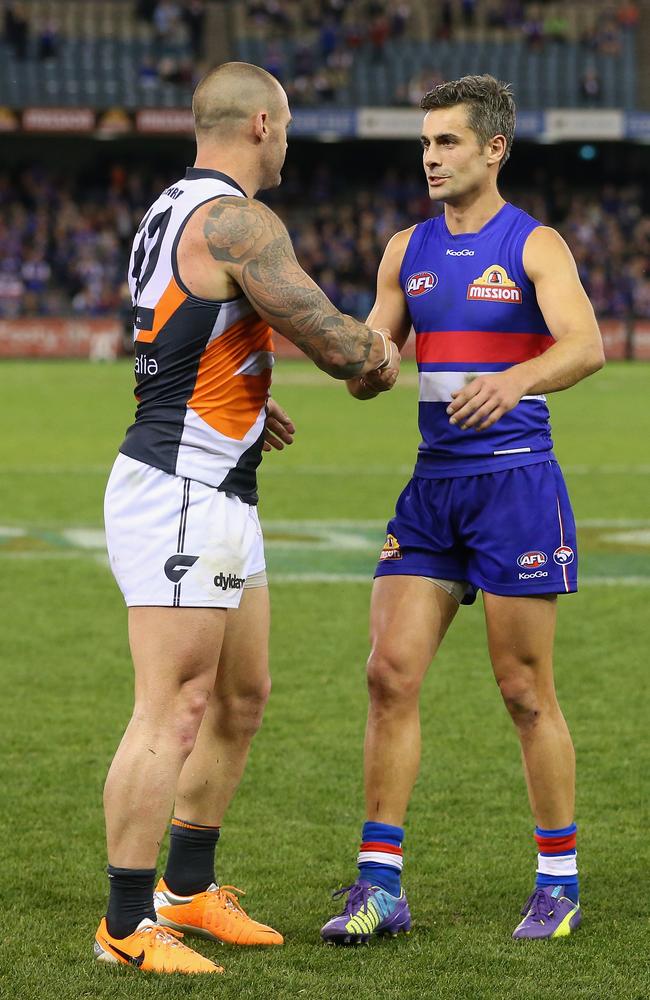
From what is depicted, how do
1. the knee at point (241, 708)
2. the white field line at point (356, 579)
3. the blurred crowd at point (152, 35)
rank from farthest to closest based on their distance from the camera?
1. the blurred crowd at point (152, 35)
2. the white field line at point (356, 579)
3. the knee at point (241, 708)

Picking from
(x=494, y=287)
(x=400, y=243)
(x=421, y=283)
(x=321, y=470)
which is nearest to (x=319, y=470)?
(x=321, y=470)

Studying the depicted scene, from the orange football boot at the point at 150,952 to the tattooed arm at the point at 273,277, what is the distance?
1488 millimetres

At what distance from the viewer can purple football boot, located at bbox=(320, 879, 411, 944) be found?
4.06 meters

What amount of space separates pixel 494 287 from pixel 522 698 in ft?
3.73

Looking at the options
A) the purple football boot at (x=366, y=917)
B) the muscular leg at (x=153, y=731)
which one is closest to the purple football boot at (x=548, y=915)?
the purple football boot at (x=366, y=917)

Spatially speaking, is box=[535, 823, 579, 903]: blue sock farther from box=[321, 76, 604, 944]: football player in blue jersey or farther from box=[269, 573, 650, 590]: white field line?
box=[269, 573, 650, 590]: white field line

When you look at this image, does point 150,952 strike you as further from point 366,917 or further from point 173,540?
point 173,540

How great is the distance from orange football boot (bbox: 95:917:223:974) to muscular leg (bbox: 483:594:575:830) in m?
1.06

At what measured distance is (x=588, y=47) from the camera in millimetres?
44719

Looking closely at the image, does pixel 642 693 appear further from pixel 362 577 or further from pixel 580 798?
pixel 362 577

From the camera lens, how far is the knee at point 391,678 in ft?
14.0

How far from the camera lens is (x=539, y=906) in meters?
4.19

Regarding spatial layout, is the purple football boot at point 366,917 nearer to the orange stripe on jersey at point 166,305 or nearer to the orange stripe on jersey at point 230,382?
the orange stripe on jersey at point 230,382

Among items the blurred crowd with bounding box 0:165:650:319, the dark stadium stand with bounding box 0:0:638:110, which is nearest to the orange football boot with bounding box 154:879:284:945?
the blurred crowd with bounding box 0:165:650:319
